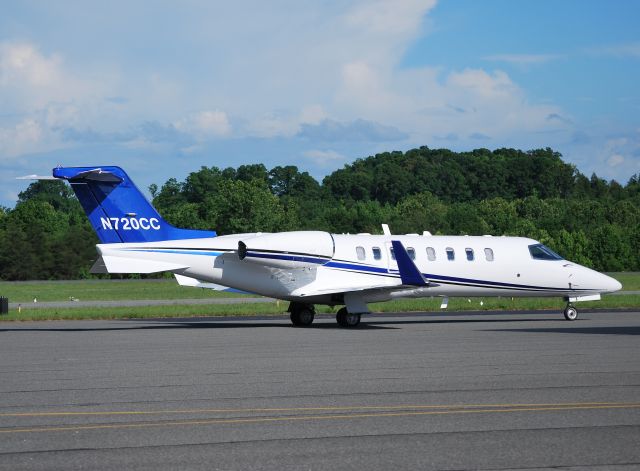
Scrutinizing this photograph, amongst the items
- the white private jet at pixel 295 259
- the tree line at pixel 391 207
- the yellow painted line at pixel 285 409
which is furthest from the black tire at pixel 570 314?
the tree line at pixel 391 207

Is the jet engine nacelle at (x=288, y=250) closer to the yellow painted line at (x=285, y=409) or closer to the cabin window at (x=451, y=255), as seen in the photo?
the cabin window at (x=451, y=255)

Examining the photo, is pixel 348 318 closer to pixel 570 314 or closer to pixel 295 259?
pixel 295 259

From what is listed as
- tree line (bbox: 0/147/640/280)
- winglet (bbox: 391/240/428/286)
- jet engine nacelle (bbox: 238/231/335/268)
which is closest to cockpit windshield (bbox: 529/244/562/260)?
winglet (bbox: 391/240/428/286)

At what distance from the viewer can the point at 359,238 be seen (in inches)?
1321

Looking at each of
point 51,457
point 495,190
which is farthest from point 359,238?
point 495,190

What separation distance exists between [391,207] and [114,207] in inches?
4009

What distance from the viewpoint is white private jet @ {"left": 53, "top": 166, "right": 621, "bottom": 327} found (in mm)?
30922

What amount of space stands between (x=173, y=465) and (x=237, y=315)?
3038 cm

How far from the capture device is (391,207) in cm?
13175

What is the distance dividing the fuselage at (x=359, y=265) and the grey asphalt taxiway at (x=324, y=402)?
4823 millimetres

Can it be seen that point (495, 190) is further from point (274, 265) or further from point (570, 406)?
point (570, 406)

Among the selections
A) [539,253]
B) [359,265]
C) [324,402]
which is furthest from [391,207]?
[324,402]

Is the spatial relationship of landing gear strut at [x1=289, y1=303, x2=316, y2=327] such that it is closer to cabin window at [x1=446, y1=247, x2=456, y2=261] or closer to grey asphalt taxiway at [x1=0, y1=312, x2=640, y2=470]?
cabin window at [x1=446, y1=247, x2=456, y2=261]

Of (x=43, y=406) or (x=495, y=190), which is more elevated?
(x=495, y=190)
